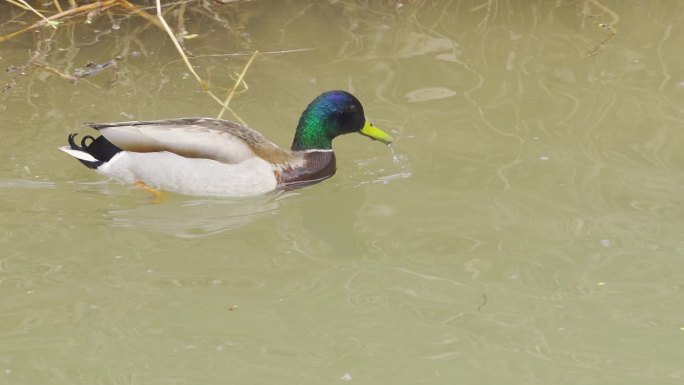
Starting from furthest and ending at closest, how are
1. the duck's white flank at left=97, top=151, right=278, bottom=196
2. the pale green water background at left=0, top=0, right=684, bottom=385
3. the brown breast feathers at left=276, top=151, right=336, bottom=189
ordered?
1. the brown breast feathers at left=276, top=151, right=336, bottom=189
2. the duck's white flank at left=97, top=151, right=278, bottom=196
3. the pale green water background at left=0, top=0, right=684, bottom=385

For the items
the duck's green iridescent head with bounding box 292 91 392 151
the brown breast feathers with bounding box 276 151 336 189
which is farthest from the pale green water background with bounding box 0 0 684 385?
the duck's green iridescent head with bounding box 292 91 392 151

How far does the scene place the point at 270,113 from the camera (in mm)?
7312

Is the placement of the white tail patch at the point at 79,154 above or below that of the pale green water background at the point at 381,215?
above

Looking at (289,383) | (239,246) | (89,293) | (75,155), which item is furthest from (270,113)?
(289,383)

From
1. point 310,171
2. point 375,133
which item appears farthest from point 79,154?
point 375,133

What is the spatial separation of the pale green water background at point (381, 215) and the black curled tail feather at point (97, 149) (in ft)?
0.43

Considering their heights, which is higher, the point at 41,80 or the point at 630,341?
the point at 41,80

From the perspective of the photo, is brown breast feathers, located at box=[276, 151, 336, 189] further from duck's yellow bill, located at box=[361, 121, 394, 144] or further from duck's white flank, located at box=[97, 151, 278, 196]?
duck's yellow bill, located at box=[361, 121, 394, 144]

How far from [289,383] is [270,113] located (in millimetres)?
3231

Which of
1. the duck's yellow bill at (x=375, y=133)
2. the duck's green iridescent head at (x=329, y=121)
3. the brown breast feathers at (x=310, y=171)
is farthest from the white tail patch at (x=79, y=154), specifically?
the duck's yellow bill at (x=375, y=133)

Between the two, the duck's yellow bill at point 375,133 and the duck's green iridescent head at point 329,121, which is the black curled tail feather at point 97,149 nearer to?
the duck's green iridescent head at point 329,121

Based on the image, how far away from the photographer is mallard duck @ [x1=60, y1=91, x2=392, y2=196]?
6.41 metres

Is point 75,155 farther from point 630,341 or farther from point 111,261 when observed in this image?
point 630,341

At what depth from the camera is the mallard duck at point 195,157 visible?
6.41 metres
